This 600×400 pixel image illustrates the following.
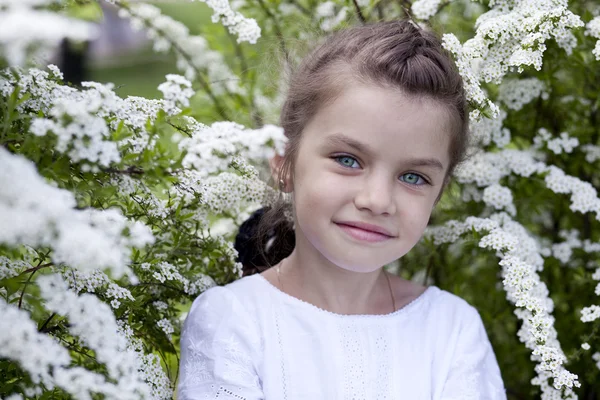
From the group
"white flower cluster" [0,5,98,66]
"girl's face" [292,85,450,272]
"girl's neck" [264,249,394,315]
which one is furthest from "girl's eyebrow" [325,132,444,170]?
"white flower cluster" [0,5,98,66]

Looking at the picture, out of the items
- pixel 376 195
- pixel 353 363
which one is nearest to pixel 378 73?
pixel 376 195

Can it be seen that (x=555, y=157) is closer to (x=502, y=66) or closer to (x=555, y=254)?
(x=555, y=254)

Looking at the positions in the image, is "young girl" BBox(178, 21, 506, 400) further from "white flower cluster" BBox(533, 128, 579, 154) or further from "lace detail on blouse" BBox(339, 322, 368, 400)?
"white flower cluster" BBox(533, 128, 579, 154)

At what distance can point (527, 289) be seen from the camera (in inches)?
81.9

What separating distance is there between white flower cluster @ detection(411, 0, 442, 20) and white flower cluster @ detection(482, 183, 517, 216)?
0.62 meters

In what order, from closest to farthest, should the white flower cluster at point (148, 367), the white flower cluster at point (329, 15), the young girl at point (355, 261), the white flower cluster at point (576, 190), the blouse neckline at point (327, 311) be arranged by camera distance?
1. the white flower cluster at point (148, 367)
2. the young girl at point (355, 261)
3. the blouse neckline at point (327, 311)
4. the white flower cluster at point (576, 190)
5. the white flower cluster at point (329, 15)

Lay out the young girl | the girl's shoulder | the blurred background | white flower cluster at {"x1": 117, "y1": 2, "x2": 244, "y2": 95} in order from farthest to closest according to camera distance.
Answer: the blurred background
white flower cluster at {"x1": 117, "y1": 2, "x2": 244, "y2": 95}
the girl's shoulder
the young girl

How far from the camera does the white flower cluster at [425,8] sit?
2349 mm

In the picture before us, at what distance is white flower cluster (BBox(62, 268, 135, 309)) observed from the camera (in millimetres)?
1667

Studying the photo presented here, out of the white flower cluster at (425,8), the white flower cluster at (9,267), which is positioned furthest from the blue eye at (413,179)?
the white flower cluster at (9,267)

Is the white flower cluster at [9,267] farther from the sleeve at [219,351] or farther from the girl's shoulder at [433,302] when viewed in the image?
the girl's shoulder at [433,302]

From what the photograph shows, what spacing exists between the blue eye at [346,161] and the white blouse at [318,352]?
47 cm

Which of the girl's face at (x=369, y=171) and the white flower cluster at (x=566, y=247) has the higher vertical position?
the white flower cluster at (x=566, y=247)

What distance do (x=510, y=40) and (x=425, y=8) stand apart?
34 cm
